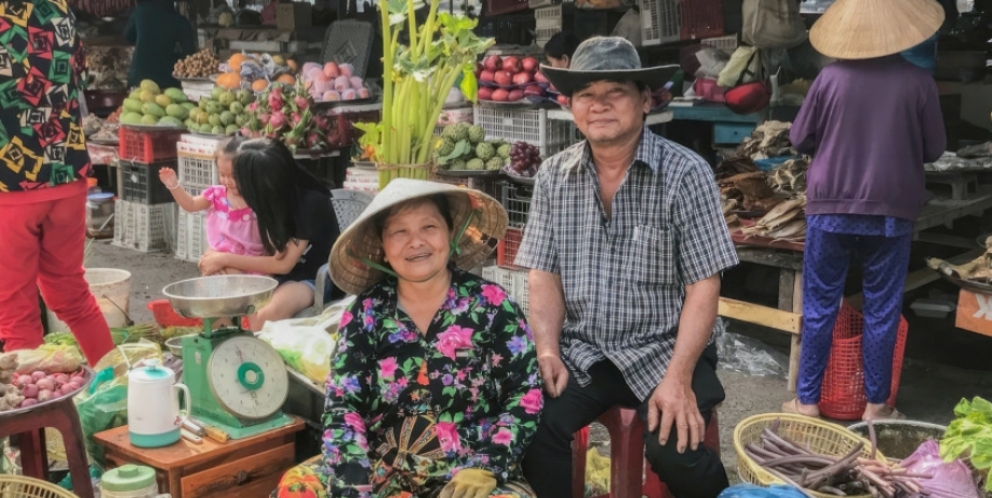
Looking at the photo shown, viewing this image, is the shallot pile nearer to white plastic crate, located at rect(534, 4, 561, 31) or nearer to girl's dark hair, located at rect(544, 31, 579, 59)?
girl's dark hair, located at rect(544, 31, 579, 59)

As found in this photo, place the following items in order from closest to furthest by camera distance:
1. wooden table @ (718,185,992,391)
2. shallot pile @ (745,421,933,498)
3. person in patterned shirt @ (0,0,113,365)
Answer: shallot pile @ (745,421,933,498) → person in patterned shirt @ (0,0,113,365) → wooden table @ (718,185,992,391)

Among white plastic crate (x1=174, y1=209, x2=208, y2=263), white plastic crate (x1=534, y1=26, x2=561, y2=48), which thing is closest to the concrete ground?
white plastic crate (x1=174, y1=209, x2=208, y2=263)

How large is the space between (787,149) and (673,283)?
305 centimetres

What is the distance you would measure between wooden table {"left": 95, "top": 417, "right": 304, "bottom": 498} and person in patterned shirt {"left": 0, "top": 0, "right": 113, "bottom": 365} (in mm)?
1209

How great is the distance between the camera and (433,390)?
283cm

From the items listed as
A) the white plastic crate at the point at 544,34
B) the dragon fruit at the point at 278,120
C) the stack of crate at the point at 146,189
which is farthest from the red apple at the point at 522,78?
the stack of crate at the point at 146,189

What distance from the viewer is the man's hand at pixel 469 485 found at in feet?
8.62

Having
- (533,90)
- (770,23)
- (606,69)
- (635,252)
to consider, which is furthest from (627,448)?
(770,23)

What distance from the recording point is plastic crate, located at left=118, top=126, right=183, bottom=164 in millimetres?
8133

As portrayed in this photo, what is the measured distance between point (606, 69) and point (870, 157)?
188 centimetres

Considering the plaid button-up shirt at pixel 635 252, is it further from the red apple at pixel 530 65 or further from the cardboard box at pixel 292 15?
the cardboard box at pixel 292 15

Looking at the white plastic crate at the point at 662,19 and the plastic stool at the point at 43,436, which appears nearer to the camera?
the plastic stool at the point at 43,436

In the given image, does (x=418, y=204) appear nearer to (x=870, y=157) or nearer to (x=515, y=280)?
(x=870, y=157)

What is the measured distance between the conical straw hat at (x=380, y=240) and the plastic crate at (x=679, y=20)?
171 inches
